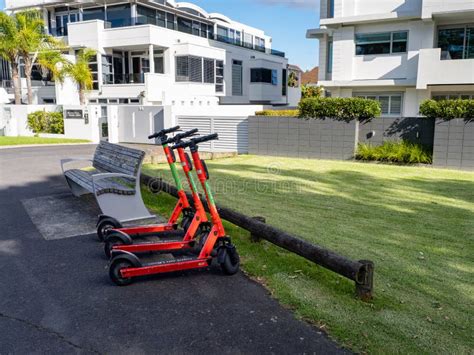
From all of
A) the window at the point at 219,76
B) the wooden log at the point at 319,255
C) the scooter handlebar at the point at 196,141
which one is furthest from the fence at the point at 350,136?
the window at the point at 219,76

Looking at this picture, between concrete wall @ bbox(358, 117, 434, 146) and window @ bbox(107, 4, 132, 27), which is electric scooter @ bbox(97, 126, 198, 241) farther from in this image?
window @ bbox(107, 4, 132, 27)

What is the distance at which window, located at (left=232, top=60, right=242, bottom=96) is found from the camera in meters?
37.4

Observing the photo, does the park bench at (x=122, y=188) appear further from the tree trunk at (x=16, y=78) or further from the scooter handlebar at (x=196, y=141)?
the tree trunk at (x=16, y=78)

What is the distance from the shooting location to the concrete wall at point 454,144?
13.4 metres

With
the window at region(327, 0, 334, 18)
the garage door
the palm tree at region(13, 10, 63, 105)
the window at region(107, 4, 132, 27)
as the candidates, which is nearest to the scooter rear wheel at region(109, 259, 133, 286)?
the garage door

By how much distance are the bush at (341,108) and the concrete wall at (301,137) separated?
0.80 ft

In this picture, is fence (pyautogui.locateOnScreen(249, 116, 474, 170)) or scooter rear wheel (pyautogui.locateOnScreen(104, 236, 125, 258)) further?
fence (pyautogui.locateOnScreen(249, 116, 474, 170))

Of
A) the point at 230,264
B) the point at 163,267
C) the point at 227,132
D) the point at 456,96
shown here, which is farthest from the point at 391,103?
the point at 163,267

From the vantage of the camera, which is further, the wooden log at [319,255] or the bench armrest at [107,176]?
the bench armrest at [107,176]

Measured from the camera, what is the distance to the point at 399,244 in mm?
6184

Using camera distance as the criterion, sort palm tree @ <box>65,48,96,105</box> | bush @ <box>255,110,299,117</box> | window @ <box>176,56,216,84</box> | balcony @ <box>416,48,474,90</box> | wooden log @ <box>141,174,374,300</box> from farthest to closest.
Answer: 1. window @ <box>176,56,216,84</box>
2. palm tree @ <box>65,48,96,105</box>
3. balcony @ <box>416,48,474,90</box>
4. bush @ <box>255,110,299,117</box>
5. wooden log @ <box>141,174,374,300</box>

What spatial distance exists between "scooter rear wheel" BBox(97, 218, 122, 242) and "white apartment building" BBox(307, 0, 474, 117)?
17.2 meters

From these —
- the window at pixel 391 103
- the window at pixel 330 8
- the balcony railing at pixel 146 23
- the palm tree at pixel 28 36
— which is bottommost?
the window at pixel 391 103

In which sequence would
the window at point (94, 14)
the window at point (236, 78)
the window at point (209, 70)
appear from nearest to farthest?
the window at point (94, 14), the window at point (209, 70), the window at point (236, 78)
